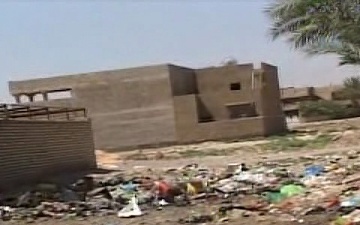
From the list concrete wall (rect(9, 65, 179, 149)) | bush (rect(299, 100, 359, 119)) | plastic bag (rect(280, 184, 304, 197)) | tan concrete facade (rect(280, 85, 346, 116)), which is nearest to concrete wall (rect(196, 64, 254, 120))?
concrete wall (rect(9, 65, 179, 149))

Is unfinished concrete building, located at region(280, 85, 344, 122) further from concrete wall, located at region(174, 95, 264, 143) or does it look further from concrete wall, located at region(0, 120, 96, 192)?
concrete wall, located at region(0, 120, 96, 192)

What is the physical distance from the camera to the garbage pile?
1273 centimetres

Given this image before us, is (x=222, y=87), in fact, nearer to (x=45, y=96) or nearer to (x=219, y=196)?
(x=45, y=96)

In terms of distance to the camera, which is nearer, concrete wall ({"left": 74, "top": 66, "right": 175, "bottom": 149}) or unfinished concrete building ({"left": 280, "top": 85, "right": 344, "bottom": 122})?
concrete wall ({"left": 74, "top": 66, "right": 175, "bottom": 149})

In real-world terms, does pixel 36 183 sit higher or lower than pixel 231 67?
lower

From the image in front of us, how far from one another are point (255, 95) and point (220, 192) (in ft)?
94.5

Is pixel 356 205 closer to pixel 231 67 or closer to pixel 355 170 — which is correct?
pixel 355 170

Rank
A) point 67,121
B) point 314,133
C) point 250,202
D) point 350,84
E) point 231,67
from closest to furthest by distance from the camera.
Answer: point 250,202
point 350,84
point 67,121
point 314,133
point 231,67

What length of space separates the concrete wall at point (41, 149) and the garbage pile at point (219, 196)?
3.61 ft

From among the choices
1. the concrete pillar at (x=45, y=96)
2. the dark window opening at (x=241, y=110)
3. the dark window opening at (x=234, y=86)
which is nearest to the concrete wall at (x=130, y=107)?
the concrete pillar at (x=45, y=96)

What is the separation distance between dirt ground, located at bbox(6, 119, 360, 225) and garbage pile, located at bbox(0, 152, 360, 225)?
33 centimetres

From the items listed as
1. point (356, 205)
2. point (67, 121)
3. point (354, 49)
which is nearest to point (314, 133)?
point (67, 121)

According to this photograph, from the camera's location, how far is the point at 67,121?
27.2 metres

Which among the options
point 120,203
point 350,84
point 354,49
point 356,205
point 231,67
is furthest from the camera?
point 231,67
